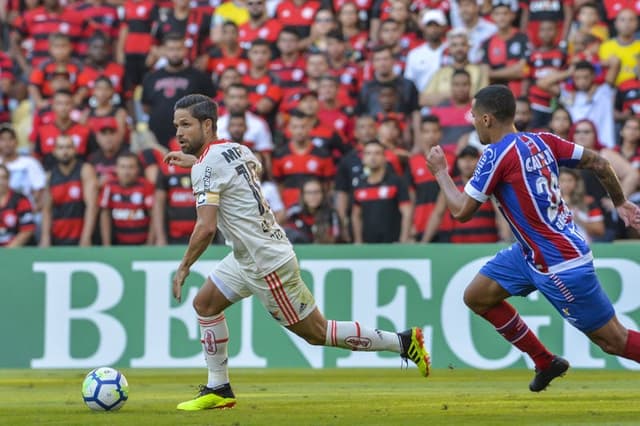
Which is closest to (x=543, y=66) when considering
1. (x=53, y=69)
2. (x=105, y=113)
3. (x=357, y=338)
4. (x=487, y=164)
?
(x=105, y=113)

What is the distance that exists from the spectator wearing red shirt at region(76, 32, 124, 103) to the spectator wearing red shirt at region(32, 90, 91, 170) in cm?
98

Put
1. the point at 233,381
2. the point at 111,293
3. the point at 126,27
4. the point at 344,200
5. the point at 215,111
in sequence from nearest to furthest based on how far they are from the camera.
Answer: the point at 215,111
the point at 233,381
the point at 111,293
the point at 344,200
the point at 126,27

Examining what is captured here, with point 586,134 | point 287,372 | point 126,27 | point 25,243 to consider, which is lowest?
point 287,372

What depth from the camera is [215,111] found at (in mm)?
9312

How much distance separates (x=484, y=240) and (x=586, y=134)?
186 cm

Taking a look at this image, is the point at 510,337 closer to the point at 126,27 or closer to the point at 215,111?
the point at 215,111

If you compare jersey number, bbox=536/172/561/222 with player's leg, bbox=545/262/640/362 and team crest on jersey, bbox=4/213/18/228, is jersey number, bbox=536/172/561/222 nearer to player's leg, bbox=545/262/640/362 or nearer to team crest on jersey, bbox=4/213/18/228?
player's leg, bbox=545/262/640/362

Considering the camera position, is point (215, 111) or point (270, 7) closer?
point (215, 111)

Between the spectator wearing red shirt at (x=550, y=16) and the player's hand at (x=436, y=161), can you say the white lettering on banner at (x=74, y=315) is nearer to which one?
the spectator wearing red shirt at (x=550, y=16)

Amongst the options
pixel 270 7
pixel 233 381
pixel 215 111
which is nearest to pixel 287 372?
pixel 233 381

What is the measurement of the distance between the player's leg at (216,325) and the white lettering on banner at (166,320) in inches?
209

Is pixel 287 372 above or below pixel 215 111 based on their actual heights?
below

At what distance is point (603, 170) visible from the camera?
9039 millimetres

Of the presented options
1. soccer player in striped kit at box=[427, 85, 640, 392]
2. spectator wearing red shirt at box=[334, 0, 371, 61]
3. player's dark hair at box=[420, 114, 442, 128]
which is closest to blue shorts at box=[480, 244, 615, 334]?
soccer player in striped kit at box=[427, 85, 640, 392]
